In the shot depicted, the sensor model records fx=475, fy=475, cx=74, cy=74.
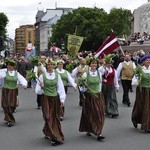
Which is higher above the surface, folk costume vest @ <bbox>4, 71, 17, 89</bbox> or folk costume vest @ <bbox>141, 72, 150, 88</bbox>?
folk costume vest @ <bbox>141, 72, 150, 88</bbox>

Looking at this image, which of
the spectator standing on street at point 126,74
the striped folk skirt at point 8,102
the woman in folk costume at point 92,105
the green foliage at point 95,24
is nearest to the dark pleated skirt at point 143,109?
the woman in folk costume at point 92,105

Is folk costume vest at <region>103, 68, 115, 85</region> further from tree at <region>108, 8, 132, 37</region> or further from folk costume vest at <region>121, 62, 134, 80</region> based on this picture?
tree at <region>108, 8, 132, 37</region>

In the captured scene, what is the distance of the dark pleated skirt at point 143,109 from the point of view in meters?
10.2

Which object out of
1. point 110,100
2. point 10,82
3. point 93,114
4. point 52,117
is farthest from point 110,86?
point 52,117

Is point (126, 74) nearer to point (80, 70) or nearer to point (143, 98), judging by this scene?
point (80, 70)

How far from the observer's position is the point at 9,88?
466 inches

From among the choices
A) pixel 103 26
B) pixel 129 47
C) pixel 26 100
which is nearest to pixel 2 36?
pixel 103 26

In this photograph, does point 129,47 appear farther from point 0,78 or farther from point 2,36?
point 2,36

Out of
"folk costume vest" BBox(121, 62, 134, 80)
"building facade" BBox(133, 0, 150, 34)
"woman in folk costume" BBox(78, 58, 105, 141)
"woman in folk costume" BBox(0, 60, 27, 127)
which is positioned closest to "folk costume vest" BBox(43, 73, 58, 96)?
"woman in folk costume" BBox(78, 58, 105, 141)

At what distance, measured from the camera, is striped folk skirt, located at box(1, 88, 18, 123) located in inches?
460

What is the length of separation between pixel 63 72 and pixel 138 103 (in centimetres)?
412

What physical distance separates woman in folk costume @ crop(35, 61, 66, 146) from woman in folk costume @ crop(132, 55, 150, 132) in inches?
77.6

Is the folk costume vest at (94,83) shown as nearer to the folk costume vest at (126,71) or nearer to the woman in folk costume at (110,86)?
the woman in folk costume at (110,86)

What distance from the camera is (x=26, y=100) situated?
1830cm
